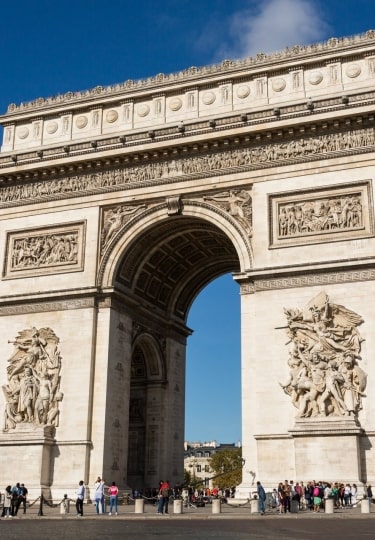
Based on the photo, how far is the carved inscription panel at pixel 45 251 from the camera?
29.1m

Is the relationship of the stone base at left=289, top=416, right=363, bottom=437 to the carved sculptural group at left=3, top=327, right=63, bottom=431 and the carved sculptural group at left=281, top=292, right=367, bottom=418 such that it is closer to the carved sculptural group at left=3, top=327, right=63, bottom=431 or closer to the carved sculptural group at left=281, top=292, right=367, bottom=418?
the carved sculptural group at left=281, top=292, right=367, bottom=418

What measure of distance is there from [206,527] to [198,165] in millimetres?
15113

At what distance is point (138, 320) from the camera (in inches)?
1211

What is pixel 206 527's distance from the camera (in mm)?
Answer: 16594

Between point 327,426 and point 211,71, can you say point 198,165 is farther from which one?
point 327,426

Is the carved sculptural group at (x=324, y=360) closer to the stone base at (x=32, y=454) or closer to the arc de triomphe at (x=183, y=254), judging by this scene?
the arc de triomphe at (x=183, y=254)

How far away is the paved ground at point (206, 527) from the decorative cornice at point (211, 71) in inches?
635

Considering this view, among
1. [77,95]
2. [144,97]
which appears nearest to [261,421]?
[144,97]

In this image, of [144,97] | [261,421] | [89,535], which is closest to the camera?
[89,535]

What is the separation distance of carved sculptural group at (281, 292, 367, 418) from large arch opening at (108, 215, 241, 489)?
19.3 ft

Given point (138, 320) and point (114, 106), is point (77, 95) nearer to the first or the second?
point (114, 106)

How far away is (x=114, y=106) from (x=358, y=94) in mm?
10024

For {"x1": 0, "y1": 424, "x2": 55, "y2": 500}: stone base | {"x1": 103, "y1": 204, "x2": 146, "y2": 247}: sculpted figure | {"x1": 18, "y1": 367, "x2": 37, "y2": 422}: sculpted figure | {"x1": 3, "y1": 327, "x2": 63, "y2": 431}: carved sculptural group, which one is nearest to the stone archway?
{"x1": 103, "y1": 204, "x2": 146, "y2": 247}: sculpted figure

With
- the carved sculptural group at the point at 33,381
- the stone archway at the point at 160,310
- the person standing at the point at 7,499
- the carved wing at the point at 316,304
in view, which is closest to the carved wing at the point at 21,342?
the carved sculptural group at the point at 33,381
